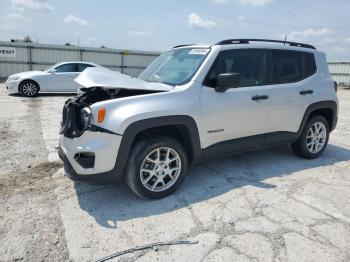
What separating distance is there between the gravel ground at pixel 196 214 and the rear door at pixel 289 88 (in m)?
0.72

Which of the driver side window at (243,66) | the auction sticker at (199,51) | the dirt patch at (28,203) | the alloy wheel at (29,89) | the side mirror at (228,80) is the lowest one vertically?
the dirt patch at (28,203)

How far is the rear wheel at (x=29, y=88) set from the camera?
12703mm

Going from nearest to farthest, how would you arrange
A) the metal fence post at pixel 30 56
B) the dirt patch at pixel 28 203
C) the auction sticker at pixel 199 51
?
the dirt patch at pixel 28 203 < the auction sticker at pixel 199 51 < the metal fence post at pixel 30 56

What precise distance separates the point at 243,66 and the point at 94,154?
2.35m

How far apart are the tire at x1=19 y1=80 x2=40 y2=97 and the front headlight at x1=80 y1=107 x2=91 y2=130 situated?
34.5ft

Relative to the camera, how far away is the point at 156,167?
376 cm

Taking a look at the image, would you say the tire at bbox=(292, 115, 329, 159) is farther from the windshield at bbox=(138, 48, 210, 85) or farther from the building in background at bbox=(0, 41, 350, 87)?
the building in background at bbox=(0, 41, 350, 87)

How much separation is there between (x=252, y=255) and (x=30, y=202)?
2500 millimetres

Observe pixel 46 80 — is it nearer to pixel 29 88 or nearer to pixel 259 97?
pixel 29 88

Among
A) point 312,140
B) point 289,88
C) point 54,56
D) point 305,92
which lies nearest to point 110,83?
point 289,88

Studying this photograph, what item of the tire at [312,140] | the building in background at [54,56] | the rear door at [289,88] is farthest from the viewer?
the building in background at [54,56]

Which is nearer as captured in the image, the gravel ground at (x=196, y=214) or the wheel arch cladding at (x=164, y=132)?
the gravel ground at (x=196, y=214)

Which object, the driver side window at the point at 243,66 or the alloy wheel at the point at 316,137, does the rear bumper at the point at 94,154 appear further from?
the alloy wheel at the point at 316,137

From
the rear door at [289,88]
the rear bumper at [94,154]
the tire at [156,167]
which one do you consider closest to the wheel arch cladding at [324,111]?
the rear door at [289,88]
